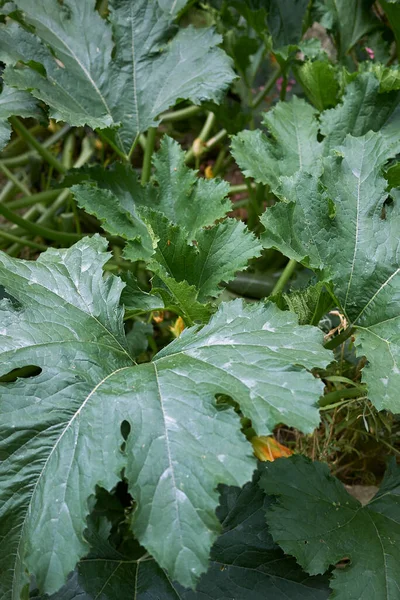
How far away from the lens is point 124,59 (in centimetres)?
173

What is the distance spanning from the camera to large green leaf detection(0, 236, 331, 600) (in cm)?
95

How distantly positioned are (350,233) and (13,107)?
86 cm

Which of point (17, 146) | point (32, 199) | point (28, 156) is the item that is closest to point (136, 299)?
point (32, 199)

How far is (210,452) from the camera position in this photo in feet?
3.21

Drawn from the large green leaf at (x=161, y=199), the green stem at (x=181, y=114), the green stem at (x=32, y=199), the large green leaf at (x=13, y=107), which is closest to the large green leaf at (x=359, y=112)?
the large green leaf at (x=161, y=199)

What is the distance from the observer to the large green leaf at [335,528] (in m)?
1.17

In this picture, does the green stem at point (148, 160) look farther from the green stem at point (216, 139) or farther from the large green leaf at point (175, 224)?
the green stem at point (216, 139)

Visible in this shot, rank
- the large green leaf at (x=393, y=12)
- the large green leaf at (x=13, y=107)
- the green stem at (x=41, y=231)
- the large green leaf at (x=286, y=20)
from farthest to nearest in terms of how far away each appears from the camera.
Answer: the large green leaf at (x=286, y=20) < the green stem at (x=41, y=231) < the large green leaf at (x=393, y=12) < the large green leaf at (x=13, y=107)

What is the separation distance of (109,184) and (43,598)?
3.27 feet

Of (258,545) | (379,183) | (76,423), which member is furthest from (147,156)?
(258,545)

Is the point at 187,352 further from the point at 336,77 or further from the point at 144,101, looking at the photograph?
the point at 336,77

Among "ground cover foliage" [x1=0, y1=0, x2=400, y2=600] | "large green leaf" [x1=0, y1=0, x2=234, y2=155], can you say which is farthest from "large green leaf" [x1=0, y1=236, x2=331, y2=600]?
"large green leaf" [x1=0, y1=0, x2=234, y2=155]

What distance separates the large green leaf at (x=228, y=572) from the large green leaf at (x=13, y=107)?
95cm

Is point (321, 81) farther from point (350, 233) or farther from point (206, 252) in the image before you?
point (206, 252)
